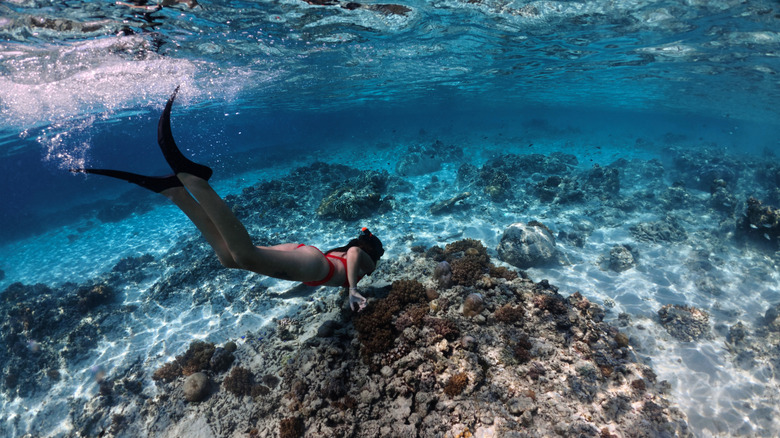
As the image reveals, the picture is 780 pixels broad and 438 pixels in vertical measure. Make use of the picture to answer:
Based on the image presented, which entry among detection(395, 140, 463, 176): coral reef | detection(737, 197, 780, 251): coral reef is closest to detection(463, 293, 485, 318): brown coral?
detection(737, 197, 780, 251): coral reef

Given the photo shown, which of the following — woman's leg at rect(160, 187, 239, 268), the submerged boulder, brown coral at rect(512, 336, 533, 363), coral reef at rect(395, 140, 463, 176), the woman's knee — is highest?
woman's leg at rect(160, 187, 239, 268)

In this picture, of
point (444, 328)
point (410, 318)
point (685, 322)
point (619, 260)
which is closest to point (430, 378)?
point (444, 328)

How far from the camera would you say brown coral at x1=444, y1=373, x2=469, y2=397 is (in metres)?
4.57

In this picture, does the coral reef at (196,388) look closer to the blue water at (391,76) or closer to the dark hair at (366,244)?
the blue water at (391,76)

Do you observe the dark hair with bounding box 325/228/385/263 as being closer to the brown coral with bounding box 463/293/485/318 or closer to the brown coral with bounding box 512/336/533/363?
the brown coral with bounding box 463/293/485/318

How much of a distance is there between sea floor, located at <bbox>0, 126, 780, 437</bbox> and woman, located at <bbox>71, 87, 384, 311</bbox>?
16.4 ft

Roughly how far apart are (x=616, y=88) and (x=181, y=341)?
47.8m

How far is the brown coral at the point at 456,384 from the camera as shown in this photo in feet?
15.0

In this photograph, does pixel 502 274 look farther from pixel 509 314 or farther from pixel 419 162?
pixel 419 162

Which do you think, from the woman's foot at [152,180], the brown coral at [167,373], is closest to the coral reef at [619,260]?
the woman's foot at [152,180]

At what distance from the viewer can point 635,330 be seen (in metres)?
8.25

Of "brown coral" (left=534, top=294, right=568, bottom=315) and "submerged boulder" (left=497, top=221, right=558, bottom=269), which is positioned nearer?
"brown coral" (left=534, top=294, right=568, bottom=315)

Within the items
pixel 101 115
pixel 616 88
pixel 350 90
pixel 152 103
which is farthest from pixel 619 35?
pixel 101 115

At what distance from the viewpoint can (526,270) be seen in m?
10.8
